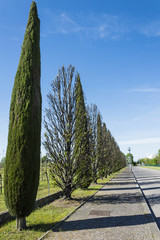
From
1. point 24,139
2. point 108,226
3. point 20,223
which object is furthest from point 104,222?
point 24,139

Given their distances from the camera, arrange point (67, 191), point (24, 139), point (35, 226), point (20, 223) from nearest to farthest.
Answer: point (20, 223), point (24, 139), point (35, 226), point (67, 191)

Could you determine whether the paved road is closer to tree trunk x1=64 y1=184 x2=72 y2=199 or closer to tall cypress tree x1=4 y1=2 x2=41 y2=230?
tall cypress tree x1=4 y1=2 x2=41 y2=230

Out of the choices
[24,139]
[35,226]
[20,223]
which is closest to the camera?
[20,223]

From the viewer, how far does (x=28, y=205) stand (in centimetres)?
539

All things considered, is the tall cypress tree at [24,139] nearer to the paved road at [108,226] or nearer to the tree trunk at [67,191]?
the paved road at [108,226]

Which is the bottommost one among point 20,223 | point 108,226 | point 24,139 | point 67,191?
point 108,226

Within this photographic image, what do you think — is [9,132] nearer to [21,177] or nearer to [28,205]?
[21,177]

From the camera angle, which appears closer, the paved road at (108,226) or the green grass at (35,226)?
the paved road at (108,226)

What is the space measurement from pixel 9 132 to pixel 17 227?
2.81 meters

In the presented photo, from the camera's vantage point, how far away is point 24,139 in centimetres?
554

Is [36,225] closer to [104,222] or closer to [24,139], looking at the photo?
[104,222]

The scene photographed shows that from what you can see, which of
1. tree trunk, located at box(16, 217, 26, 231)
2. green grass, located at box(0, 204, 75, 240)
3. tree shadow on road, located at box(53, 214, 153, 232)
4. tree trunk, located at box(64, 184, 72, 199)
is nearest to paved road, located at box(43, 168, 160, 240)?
tree shadow on road, located at box(53, 214, 153, 232)

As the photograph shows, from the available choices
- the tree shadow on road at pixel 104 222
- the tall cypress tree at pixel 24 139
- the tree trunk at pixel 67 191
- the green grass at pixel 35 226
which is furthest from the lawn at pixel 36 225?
the tree trunk at pixel 67 191

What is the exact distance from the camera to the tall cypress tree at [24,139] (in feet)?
17.4
